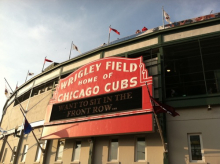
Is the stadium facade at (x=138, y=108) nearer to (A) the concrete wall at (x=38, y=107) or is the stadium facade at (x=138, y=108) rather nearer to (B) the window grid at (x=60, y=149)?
(B) the window grid at (x=60, y=149)

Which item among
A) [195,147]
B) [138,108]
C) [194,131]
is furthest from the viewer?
[138,108]

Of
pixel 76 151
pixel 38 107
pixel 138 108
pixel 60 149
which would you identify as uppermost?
pixel 38 107

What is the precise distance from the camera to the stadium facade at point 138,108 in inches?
456

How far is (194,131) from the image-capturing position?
1155cm

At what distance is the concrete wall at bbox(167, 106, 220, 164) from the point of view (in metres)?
10.7

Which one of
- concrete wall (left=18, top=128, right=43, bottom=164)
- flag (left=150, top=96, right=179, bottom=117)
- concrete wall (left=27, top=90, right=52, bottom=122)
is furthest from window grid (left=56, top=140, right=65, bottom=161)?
flag (left=150, top=96, right=179, bottom=117)

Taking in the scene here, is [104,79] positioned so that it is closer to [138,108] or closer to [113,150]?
[138,108]

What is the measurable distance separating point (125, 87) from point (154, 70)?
2508 mm

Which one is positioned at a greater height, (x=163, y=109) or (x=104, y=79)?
(x=104, y=79)

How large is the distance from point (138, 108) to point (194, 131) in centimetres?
343

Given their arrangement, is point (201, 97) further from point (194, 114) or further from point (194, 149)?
point (194, 149)

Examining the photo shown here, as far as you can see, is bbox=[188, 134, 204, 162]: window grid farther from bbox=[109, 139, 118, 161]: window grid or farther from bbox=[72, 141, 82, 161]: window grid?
bbox=[72, 141, 82, 161]: window grid

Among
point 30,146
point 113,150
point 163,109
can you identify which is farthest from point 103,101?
point 30,146

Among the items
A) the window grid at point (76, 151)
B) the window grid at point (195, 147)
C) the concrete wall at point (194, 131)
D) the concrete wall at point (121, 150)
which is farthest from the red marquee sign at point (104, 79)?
the window grid at point (195, 147)
